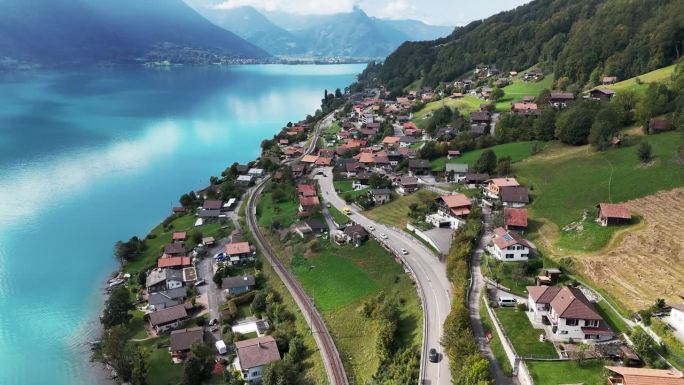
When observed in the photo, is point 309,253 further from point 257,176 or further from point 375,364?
point 257,176

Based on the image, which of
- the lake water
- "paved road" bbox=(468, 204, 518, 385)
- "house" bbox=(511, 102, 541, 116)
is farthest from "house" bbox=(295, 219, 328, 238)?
"house" bbox=(511, 102, 541, 116)

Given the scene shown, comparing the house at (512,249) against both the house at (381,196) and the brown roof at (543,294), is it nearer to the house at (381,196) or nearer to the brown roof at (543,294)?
the brown roof at (543,294)

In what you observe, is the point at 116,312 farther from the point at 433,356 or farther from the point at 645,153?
the point at 645,153

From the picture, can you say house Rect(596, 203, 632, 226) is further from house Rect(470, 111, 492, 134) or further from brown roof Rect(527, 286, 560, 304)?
house Rect(470, 111, 492, 134)

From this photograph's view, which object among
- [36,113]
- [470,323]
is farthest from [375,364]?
[36,113]

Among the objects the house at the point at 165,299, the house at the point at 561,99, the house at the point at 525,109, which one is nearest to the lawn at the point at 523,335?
the house at the point at 165,299
